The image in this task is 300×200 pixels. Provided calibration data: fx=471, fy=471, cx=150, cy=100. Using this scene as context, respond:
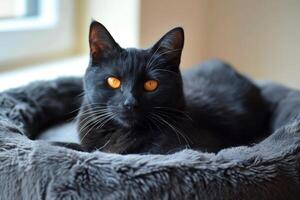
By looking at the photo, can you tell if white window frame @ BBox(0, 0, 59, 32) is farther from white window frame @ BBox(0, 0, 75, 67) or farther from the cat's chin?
the cat's chin

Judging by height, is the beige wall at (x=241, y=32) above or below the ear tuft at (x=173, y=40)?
below

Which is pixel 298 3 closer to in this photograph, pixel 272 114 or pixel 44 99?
pixel 272 114

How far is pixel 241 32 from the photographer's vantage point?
190 centimetres

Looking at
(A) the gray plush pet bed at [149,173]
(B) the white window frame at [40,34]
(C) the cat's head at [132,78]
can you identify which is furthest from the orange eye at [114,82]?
(B) the white window frame at [40,34]

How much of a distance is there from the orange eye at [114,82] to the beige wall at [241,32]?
1.99ft

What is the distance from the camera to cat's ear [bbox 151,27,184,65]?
112 cm

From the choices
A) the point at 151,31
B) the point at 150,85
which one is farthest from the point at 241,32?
the point at 150,85

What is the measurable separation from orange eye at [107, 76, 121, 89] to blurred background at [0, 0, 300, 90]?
0.55 meters

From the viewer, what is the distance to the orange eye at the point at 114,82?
1.10 m

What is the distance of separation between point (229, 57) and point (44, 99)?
85cm

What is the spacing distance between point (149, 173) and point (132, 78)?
295 millimetres

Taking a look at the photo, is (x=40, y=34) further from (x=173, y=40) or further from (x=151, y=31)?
(x=173, y=40)

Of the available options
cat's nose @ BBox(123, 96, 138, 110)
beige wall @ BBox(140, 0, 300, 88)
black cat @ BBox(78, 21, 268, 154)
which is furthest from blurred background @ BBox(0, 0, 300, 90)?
cat's nose @ BBox(123, 96, 138, 110)

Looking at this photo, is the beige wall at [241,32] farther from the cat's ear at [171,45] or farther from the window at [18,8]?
the cat's ear at [171,45]
